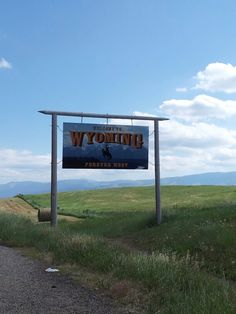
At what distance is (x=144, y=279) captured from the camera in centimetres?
791

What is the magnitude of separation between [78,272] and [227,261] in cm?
448

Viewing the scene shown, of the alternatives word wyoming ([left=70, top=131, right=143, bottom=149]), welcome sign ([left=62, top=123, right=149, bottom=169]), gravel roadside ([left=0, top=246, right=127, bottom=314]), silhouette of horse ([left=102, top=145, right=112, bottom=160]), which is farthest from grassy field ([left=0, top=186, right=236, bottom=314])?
word wyoming ([left=70, top=131, right=143, bottom=149])

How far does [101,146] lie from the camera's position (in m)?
20.4

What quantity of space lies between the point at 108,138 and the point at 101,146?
438 mm

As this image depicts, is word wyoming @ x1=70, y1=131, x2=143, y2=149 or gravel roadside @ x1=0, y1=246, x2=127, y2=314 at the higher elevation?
word wyoming @ x1=70, y1=131, x2=143, y2=149

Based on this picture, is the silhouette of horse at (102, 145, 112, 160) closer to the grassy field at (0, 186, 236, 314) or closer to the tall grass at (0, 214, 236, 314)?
the grassy field at (0, 186, 236, 314)

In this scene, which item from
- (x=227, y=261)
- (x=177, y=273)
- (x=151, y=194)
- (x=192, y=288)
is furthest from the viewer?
(x=151, y=194)

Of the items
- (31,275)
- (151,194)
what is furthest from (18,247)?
(151,194)

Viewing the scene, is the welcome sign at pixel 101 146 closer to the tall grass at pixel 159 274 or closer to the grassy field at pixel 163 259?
the grassy field at pixel 163 259

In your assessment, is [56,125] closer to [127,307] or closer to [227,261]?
[227,261]

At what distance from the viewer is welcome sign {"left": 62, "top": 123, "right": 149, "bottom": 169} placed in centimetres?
2014

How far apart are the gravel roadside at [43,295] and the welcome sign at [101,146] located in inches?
409

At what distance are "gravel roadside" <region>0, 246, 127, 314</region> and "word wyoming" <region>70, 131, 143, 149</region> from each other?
1054 centimetres

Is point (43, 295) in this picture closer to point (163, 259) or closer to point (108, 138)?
point (163, 259)
